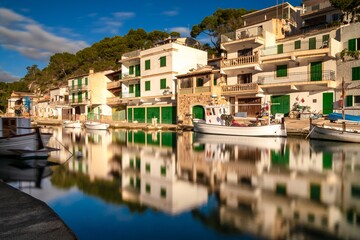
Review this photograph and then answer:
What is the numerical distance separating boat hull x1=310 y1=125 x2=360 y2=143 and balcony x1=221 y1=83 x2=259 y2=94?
351 inches

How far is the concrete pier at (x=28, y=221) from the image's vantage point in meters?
4.53

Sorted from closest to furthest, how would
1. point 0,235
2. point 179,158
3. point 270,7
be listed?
point 0,235
point 179,158
point 270,7

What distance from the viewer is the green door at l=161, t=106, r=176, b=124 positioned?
36031 mm

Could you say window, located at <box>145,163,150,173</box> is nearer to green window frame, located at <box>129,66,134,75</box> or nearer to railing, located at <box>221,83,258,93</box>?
railing, located at <box>221,83,258,93</box>

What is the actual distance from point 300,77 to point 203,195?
23236 mm

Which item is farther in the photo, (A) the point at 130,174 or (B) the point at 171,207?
(A) the point at 130,174

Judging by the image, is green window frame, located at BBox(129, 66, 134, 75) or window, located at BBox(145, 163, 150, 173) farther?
green window frame, located at BBox(129, 66, 134, 75)

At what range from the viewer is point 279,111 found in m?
28.5

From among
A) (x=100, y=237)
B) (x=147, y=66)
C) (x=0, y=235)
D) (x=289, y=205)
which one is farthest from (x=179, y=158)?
(x=147, y=66)

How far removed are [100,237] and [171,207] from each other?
1960 mm

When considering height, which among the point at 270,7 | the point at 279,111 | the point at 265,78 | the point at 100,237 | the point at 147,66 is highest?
the point at 270,7

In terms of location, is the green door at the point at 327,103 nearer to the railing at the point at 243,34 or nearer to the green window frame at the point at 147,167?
the railing at the point at 243,34

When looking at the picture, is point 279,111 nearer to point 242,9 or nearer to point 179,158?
point 179,158

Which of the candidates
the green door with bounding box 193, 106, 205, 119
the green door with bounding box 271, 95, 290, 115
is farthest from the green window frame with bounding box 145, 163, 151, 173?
the green door with bounding box 193, 106, 205, 119
